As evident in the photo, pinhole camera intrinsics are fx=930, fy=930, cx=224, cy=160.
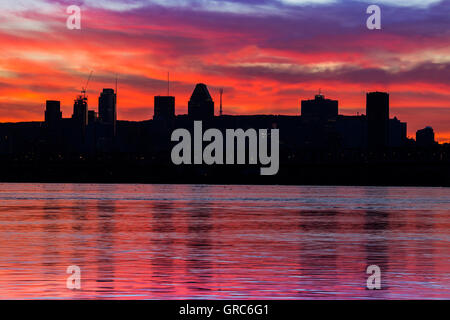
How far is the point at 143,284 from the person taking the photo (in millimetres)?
28266

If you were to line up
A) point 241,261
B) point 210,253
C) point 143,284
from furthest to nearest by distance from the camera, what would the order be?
point 210,253, point 241,261, point 143,284

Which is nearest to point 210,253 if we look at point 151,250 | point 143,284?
point 151,250

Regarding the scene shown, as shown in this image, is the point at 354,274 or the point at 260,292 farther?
the point at 354,274

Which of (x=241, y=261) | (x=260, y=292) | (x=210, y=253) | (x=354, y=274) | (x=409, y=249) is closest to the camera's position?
(x=260, y=292)

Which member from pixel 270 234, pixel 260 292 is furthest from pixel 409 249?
pixel 260 292
